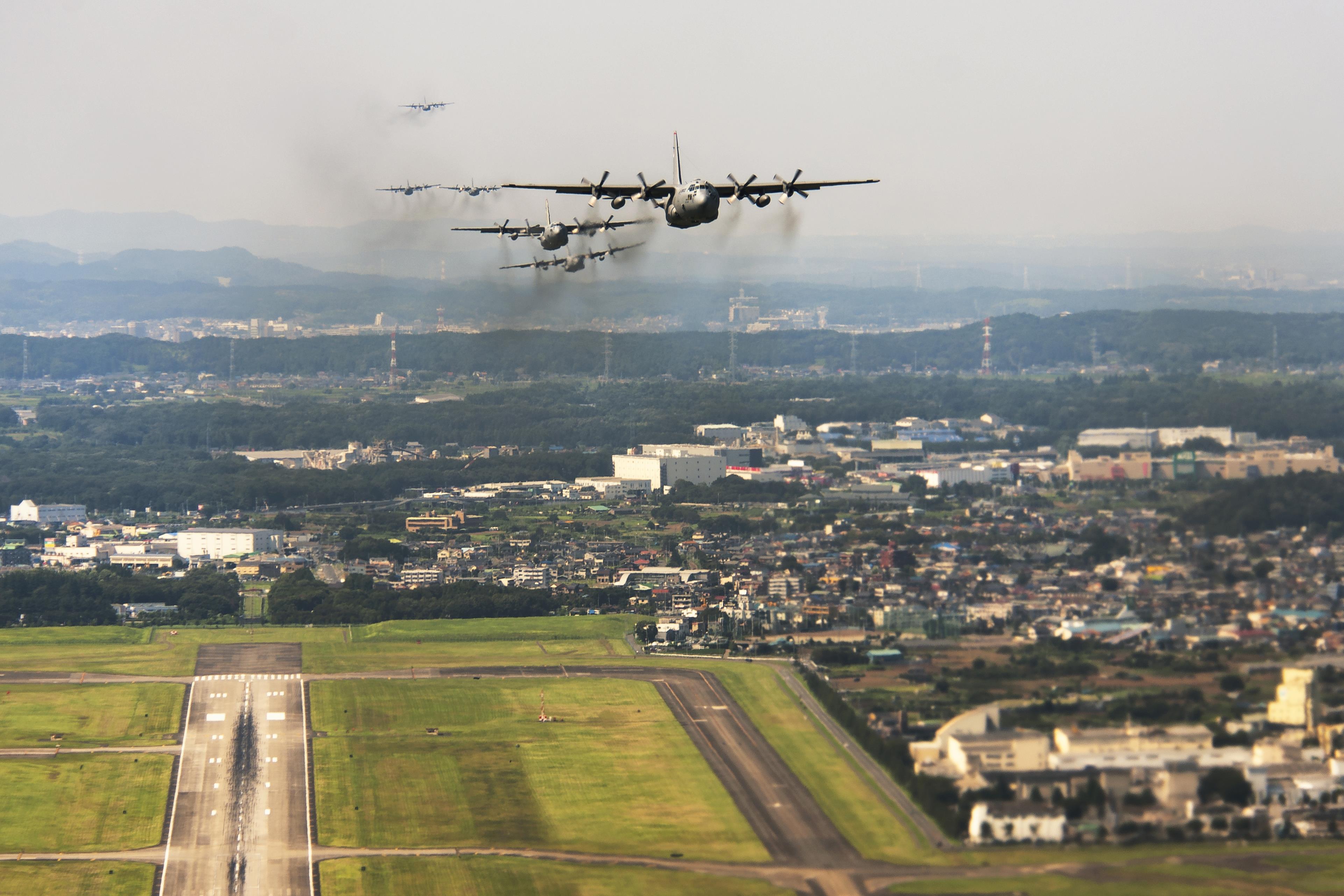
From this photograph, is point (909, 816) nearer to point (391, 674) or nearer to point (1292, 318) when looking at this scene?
point (391, 674)

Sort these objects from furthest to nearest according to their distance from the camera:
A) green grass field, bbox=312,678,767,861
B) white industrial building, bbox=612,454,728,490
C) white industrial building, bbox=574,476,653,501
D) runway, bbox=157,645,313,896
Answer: white industrial building, bbox=612,454,728,490 < white industrial building, bbox=574,476,653,501 < green grass field, bbox=312,678,767,861 < runway, bbox=157,645,313,896

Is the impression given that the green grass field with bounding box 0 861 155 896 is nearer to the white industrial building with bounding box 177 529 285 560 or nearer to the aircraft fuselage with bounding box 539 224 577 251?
the aircraft fuselage with bounding box 539 224 577 251

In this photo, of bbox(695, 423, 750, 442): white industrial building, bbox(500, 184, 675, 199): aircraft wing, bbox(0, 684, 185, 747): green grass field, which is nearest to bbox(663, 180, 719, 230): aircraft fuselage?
bbox(500, 184, 675, 199): aircraft wing

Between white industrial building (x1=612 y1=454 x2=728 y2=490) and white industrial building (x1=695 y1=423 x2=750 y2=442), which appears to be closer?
white industrial building (x1=612 y1=454 x2=728 y2=490)

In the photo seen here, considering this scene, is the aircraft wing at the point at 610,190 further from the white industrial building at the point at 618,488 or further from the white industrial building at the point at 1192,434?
the white industrial building at the point at 618,488

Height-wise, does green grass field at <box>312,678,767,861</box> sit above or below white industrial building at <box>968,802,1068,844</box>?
below

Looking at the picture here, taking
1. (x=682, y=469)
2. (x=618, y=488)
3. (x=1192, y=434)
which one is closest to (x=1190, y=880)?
(x=1192, y=434)

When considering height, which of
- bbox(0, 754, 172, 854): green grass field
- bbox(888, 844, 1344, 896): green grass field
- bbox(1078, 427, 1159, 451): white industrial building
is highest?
bbox(1078, 427, 1159, 451): white industrial building
